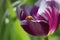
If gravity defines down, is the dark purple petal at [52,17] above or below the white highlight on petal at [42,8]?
below

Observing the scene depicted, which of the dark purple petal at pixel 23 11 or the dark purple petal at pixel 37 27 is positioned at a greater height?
the dark purple petal at pixel 23 11

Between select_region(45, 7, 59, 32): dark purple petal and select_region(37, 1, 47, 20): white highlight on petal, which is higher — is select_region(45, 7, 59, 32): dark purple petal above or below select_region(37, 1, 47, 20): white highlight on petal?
below

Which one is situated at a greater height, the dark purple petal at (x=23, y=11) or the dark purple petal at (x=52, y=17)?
the dark purple petal at (x=23, y=11)

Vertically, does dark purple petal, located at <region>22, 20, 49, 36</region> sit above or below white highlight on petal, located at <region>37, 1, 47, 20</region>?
below

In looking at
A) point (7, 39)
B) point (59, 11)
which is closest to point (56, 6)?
point (59, 11)

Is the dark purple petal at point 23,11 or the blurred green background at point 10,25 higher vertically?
the dark purple petal at point 23,11

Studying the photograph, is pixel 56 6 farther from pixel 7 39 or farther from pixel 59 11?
pixel 7 39

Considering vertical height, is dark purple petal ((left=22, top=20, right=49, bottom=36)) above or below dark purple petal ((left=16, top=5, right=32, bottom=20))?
below

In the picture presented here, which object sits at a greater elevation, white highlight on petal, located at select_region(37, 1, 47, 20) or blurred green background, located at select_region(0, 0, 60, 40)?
white highlight on petal, located at select_region(37, 1, 47, 20)

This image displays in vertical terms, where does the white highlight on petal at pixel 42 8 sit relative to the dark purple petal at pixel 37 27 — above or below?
above
